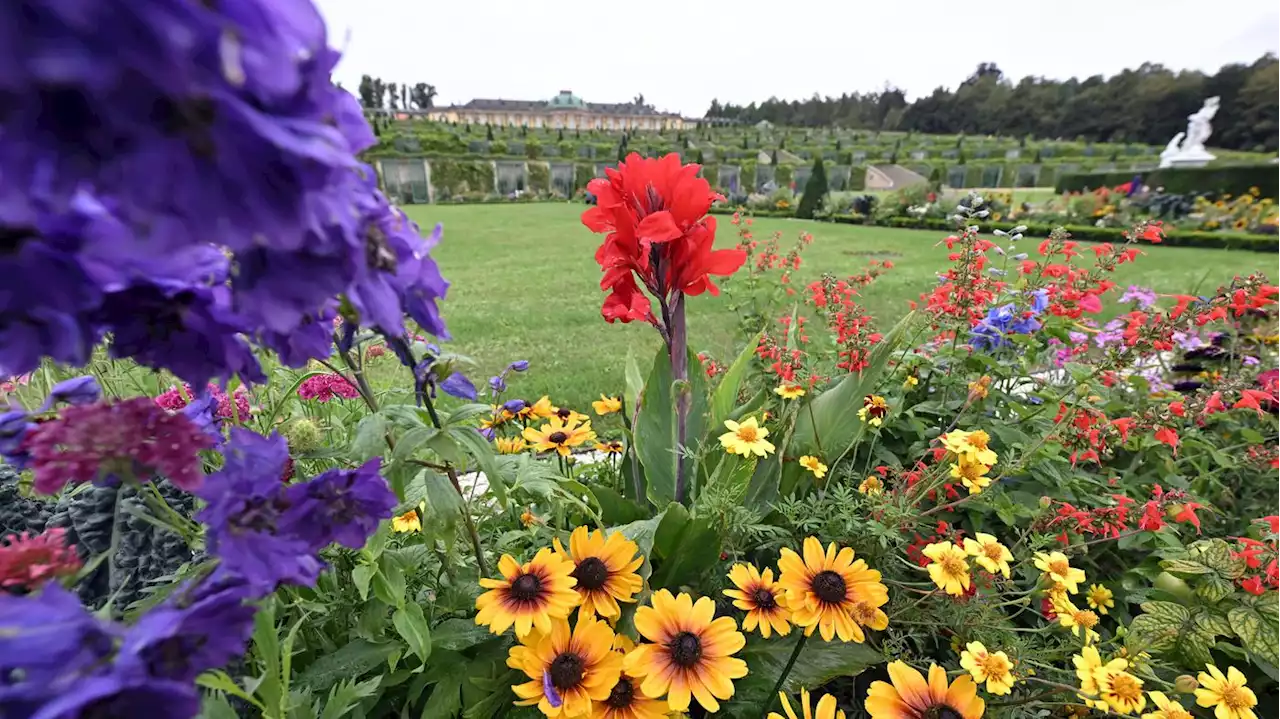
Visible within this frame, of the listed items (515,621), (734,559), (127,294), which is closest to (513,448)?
(734,559)

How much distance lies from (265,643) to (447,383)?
0.40m

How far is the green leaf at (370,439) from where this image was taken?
2.61 ft

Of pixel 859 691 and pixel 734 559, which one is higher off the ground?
pixel 734 559

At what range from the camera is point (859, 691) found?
4.72 ft

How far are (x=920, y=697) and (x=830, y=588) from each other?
213mm

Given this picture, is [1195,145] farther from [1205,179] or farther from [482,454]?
[482,454]

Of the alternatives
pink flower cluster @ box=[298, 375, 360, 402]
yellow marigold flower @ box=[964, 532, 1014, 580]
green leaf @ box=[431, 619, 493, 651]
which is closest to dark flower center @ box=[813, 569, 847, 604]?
yellow marigold flower @ box=[964, 532, 1014, 580]

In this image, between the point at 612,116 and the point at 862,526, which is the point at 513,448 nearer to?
the point at 862,526

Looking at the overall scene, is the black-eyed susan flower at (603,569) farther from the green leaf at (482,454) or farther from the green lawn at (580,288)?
the green lawn at (580,288)

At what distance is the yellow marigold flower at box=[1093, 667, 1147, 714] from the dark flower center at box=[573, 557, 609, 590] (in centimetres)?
84

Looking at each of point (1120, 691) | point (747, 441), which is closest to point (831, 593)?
point (747, 441)

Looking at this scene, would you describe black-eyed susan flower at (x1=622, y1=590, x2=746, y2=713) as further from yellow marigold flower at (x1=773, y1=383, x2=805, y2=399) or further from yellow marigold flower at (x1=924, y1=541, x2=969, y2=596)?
yellow marigold flower at (x1=773, y1=383, x2=805, y2=399)

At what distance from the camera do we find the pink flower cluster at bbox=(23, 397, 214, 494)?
0.49 meters

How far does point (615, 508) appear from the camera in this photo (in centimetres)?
161
